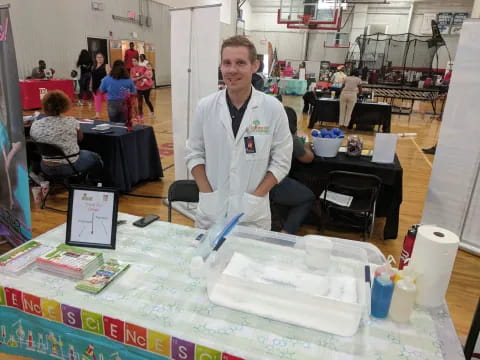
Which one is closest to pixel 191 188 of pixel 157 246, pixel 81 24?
pixel 157 246

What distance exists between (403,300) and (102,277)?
0.94m

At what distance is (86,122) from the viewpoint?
169 inches

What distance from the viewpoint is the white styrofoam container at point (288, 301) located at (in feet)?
3.23

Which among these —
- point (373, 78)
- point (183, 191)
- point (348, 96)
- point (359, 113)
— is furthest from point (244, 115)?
point (373, 78)

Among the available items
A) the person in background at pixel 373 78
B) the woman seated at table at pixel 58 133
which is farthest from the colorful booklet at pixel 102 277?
the person in background at pixel 373 78

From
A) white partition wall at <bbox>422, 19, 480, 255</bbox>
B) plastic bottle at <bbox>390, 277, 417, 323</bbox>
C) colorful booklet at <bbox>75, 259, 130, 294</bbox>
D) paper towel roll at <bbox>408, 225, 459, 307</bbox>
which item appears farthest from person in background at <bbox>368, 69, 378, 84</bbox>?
colorful booklet at <bbox>75, 259, 130, 294</bbox>

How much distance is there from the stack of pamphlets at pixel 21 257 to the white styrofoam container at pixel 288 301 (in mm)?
657

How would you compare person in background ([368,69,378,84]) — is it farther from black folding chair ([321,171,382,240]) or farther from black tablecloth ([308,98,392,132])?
black folding chair ([321,171,382,240])

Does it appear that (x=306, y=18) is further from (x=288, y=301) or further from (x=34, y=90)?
(x=288, y=301)

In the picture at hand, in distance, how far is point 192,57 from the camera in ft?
10.2

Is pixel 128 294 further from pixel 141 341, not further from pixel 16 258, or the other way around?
pixel 16 258

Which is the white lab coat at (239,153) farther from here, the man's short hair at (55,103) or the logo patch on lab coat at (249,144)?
the man's short hair at (55,103)

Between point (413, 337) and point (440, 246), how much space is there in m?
0.27

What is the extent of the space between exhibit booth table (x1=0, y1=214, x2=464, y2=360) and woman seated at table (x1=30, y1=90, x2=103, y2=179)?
2332mm
